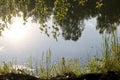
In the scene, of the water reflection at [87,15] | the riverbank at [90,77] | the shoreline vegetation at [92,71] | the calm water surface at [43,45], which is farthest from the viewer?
the water reflection at [87,15]

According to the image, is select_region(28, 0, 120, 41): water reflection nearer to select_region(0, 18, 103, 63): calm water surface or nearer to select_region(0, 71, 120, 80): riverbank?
select_region(0, 18, 103, 63): calm water surface

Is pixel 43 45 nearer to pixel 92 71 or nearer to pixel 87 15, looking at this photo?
pixel 87 15

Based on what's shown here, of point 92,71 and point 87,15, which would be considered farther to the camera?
point 87,15

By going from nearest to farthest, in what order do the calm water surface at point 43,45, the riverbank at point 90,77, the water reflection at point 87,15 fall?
the riverbank at point 90,77 < the calm water surface at point 43,45 < the water reflection at point 87,15

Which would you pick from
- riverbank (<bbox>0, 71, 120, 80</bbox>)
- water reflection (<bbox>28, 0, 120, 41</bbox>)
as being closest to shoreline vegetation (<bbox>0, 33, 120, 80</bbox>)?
riverbank (<bbox>0, 71, 120, 80</bbox>)

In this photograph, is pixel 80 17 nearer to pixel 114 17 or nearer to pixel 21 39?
pixel 114 17

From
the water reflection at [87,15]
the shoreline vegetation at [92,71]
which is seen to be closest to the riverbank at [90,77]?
the shoreline vegetation at [92,71]

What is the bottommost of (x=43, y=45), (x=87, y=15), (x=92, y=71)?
(x=43, y=45)

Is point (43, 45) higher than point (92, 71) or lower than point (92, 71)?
lower

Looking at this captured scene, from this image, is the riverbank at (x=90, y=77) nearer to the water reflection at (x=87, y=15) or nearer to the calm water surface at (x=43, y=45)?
the calm water surface at (x=43, y=45)

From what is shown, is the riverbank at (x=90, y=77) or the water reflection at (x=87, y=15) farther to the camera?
the water reflection at (x=87, y=15)

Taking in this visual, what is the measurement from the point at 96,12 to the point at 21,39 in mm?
13755

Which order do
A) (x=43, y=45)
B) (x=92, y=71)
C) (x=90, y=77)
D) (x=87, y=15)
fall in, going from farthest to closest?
(x=87, y=15), (x=43, y=45), (x=92, y=71), (x=90, y=77)

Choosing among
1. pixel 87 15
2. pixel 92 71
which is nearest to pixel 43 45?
pixel 87 15
